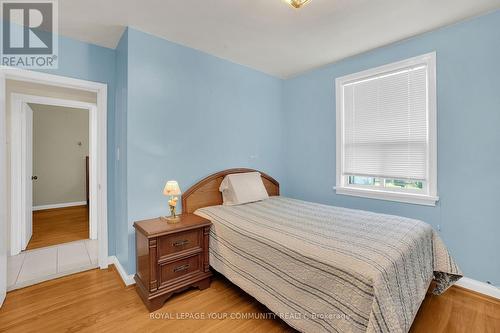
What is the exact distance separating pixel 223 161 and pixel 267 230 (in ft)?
4.59

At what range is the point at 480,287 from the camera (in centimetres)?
209

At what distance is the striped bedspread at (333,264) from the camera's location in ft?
4.00

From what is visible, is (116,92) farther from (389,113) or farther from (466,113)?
(466,113)

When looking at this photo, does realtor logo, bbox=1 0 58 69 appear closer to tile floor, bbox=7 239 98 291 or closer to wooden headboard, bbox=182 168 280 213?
wooden headboard, bbox=182 168 280 213

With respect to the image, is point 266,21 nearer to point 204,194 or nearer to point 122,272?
point 204,194

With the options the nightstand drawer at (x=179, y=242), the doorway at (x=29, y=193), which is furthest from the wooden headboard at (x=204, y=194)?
the doorway at (x=29, y=193)

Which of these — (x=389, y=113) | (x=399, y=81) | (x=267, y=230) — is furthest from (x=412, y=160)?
(x=267, y=230)

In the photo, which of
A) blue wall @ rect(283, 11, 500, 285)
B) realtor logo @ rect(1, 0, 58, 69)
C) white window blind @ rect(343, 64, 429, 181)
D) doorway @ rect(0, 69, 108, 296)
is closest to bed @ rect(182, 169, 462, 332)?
blue wall @ rect(283, 11, 500, 285)

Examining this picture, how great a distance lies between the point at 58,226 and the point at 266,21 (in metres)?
4.73

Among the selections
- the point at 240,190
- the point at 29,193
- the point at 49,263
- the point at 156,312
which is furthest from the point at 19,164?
the point at 240,190

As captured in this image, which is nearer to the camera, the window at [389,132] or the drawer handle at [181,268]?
the drawer handle at [181,268]

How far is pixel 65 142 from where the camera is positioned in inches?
217

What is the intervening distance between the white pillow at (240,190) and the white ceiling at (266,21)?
1.60m

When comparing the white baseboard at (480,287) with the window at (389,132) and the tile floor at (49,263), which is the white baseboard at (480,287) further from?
the tile floor at (49,263)
